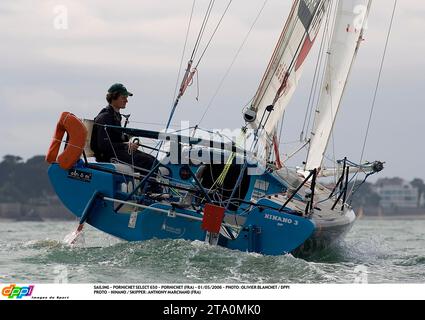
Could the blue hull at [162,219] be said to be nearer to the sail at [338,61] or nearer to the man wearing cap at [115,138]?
the man wearing cap at [115,138]

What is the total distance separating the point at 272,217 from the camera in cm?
996

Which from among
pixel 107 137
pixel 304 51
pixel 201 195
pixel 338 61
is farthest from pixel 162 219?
pixel 338 61

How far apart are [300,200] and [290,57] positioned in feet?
7.06

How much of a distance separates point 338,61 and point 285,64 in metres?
1.72

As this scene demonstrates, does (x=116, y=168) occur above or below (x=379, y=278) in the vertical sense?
above

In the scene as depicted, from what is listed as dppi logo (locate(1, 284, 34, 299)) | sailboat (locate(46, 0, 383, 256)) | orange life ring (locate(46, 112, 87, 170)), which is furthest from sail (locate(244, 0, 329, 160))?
dppi logo (locate(1, 284, 34, 299))

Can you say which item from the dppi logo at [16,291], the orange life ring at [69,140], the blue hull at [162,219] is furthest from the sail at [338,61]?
the dppi logo at [16,291]

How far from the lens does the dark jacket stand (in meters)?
10.8

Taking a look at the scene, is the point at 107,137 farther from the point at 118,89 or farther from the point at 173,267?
the point at 173,267

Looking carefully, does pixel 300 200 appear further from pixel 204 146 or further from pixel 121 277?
pixel 121 277

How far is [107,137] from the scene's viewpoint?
10.8m

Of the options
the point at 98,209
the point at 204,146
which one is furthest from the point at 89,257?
the point at 204,146

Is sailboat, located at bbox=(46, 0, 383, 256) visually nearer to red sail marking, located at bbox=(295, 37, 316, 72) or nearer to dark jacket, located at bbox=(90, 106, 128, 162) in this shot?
→ dark jacket, located at bbox=(90, 106, 128, 162)

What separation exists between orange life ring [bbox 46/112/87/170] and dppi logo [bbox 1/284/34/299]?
3715 millimetres
